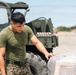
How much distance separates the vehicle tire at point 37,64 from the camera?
32.4ft

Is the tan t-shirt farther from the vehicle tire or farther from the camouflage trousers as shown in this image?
the vehicle tire

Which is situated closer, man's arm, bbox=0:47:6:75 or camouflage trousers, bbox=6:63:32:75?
man's arm, bbox=0:47:6:75

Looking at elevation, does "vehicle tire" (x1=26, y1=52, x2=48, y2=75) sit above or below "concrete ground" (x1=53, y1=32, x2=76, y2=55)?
above

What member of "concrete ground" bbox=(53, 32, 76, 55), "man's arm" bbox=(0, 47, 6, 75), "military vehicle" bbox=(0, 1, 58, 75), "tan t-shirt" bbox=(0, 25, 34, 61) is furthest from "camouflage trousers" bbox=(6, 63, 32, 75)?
"concrete ground" bbox=(53, 32, 76, 55)

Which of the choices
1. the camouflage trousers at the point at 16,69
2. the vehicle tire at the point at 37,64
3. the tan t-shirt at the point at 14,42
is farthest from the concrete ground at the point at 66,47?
the tan t-shirt at the point at 14,42

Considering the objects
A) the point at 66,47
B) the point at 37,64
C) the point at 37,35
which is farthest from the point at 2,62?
the point at 66,47

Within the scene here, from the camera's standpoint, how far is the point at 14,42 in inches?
262

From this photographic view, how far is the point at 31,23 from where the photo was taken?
10.5m

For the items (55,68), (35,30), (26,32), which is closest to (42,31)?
(35,30)

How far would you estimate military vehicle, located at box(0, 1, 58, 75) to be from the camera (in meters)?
9.92

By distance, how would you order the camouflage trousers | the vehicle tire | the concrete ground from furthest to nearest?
the concrete ground, the vehicle tire, the camouflage trousers

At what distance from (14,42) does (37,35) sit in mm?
3751

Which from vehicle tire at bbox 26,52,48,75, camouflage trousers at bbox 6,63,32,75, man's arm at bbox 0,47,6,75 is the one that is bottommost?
vehicle tire at bbox 26,52,48,75

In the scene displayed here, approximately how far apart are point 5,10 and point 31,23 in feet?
2.28
